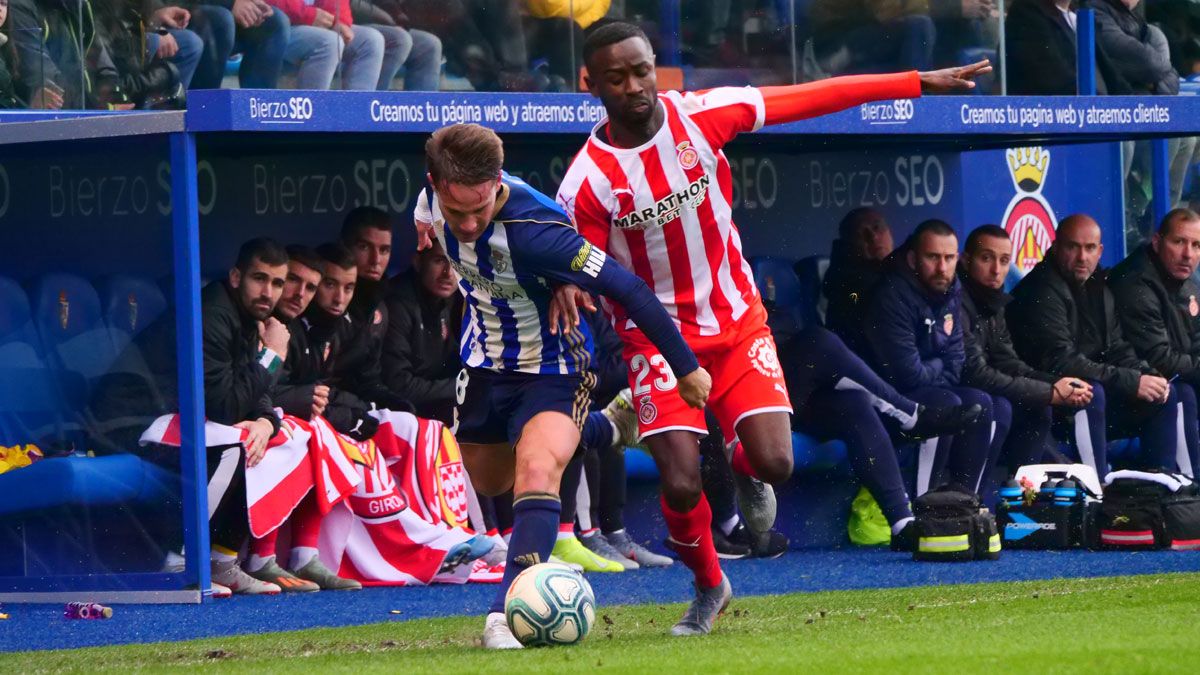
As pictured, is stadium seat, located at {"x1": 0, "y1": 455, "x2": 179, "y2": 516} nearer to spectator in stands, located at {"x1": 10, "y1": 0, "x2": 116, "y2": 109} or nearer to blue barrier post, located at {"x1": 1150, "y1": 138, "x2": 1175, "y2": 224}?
spectator in stands, located at {"x1": 10, "y1": 0, "x2": 116, "y2": 109}

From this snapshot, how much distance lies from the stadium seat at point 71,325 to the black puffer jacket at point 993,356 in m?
4.94

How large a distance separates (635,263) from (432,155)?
3.65 feet

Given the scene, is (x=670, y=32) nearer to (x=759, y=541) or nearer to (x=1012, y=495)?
(x=759, y=541)

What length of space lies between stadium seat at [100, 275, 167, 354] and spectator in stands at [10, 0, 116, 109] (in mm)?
921

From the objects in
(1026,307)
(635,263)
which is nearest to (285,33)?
(635,263)

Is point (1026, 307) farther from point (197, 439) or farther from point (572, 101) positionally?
point (197, 439)

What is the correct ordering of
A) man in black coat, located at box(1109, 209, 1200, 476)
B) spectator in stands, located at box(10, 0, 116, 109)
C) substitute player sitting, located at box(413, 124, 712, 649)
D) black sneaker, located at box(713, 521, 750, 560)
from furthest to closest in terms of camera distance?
man in black coat, located at box(1109, 209, 1200, 476)
black sneaker, located at box(713, 521, 750, 560)
spectator in stands, located at box(10, 0, 116, 109)
substitute player sitting, located at box(413, 124, 712, 649)

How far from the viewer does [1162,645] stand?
19.4 ft

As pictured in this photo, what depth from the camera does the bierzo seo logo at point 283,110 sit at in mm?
9234

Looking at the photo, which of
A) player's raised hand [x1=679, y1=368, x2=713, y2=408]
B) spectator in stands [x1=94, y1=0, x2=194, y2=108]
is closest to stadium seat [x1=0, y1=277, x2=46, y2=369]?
spectator in stands [x1=94, y1=0, x2=194, y2=108]

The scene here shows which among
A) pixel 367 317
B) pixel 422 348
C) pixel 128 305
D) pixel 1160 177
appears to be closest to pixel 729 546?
pixel 422 348

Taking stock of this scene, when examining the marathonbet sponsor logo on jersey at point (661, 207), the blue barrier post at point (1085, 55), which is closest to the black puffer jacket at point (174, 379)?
the marathonbet sponsor logo on jersey at point (661, 207)

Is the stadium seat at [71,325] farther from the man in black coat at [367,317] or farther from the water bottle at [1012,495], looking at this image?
the water bottle at [1012,495]

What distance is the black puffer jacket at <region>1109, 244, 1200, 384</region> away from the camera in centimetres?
1266
